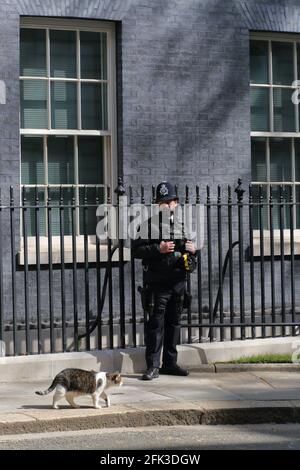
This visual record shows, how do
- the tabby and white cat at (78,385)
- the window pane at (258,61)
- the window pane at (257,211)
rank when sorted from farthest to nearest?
the window pane at (258,61)
the window pane at (257,211)
the tabby and white cat at (78,385)

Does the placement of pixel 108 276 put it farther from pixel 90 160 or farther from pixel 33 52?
pixel 33 52

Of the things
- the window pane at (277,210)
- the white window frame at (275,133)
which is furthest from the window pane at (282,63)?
the window pane at (277,210)

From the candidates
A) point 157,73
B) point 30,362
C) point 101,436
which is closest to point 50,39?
point 157,73

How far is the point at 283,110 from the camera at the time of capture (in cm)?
1405

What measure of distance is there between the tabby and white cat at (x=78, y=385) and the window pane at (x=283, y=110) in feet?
18.4

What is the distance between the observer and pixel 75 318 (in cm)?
1134

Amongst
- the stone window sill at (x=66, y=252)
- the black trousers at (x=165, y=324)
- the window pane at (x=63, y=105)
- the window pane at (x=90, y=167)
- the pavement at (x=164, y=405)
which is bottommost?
the pavement at (x=164, y=405)

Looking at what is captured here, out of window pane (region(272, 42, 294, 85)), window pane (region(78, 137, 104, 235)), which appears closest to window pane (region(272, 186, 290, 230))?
window pane (region(272, 42, 294, 85))

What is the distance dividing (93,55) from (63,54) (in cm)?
38

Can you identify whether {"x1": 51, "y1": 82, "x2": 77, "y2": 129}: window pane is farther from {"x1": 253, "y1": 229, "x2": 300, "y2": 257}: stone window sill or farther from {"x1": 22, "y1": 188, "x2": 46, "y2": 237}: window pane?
{"x1": 253, "y1": 229, "x2": 300, "y2": 257}: stone window sill

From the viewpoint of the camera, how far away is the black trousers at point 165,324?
11023 millimetres

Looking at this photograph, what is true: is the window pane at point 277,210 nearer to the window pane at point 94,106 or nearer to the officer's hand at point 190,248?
the window pane at point 94,106
